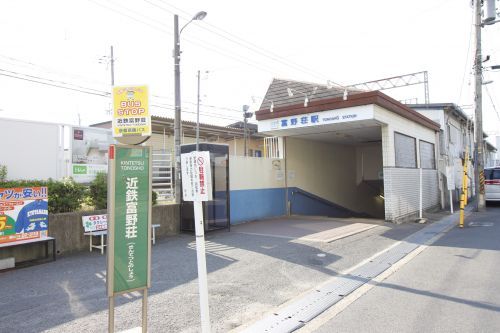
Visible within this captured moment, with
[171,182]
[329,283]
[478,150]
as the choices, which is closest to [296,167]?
[171,182]

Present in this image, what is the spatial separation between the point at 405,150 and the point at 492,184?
276 inches

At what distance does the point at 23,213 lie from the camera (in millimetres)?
7207

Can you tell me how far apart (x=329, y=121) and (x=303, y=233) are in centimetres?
441

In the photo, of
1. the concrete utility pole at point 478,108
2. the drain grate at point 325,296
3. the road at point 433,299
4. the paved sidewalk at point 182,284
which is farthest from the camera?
the concrete utility pole at point 478,108

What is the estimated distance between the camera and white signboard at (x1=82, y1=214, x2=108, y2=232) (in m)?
8.15

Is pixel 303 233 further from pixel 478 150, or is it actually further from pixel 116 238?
pixel 478 150

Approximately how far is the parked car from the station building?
252 cm

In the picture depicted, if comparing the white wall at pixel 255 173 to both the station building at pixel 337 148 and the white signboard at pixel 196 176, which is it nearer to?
the station building at pixel 337 148

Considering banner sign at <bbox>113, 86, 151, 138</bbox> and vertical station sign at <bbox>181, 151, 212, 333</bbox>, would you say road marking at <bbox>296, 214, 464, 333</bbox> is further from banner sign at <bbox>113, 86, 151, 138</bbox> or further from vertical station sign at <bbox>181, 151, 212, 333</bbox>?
banner sign at <bbox>113, 86, 151, 138</bbox>

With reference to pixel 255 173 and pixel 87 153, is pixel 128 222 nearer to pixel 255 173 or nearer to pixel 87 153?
pixel 87 153

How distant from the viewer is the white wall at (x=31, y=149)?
9266 mm

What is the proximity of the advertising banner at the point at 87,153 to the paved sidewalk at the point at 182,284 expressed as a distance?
386cm

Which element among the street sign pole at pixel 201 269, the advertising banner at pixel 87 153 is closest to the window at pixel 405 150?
the advertising banner at pixel 87 153

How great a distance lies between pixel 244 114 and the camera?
2317 cm
